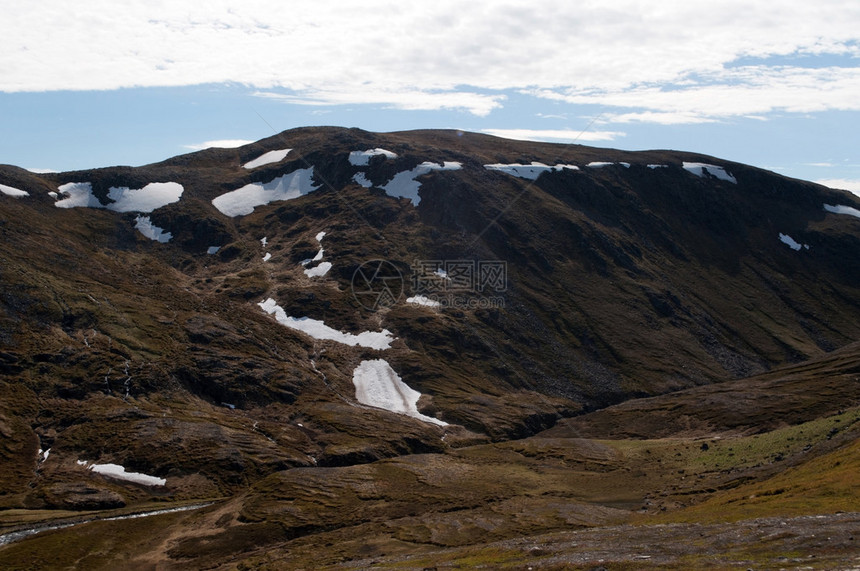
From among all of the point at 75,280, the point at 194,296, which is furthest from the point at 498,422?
the point at 75,280

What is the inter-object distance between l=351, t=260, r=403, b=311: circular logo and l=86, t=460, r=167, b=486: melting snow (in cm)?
7825

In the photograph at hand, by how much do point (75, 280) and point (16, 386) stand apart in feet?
→ 126

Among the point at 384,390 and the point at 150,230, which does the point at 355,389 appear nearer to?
the point at 384,390

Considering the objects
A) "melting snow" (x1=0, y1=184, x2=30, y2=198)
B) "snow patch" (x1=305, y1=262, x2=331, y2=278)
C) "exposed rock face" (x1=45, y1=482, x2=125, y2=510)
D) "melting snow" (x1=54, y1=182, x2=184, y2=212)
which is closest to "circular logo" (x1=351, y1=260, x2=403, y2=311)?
"snow patch" (x1=305, y1=262, x2=331, y2=278)

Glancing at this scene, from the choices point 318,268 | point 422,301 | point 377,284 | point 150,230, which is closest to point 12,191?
point 150,230

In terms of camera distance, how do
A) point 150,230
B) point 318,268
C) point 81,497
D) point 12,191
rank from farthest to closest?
point 150,230 → point 318,268 → point 12,191 → point 81,497

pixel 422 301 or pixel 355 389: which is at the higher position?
pixel 422 301

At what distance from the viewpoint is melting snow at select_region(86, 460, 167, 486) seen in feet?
297

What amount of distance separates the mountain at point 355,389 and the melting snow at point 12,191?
0.76m

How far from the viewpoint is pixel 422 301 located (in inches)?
6614

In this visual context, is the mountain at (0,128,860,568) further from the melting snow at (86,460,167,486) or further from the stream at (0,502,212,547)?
the stream at (0,502,212,547)

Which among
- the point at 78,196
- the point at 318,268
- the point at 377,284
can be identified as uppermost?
the point at 78,196

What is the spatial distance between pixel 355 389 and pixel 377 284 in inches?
1769

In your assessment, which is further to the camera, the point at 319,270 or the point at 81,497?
the point at 319,270
